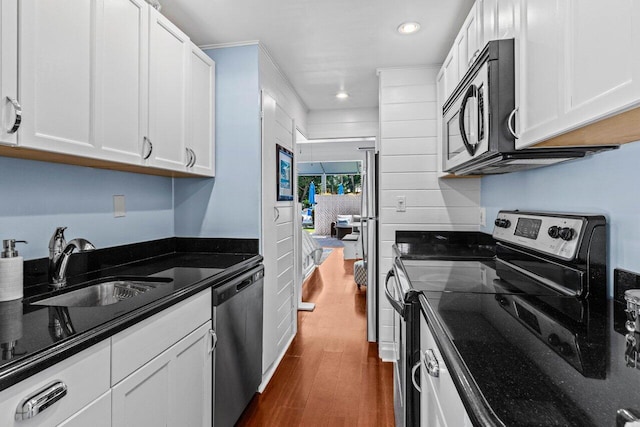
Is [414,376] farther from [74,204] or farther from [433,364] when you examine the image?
[74,204]

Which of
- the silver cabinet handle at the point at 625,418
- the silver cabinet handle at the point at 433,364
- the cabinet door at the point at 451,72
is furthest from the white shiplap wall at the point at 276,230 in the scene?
the silver cabinet handle at the point at 625,418

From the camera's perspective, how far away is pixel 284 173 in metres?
2.92

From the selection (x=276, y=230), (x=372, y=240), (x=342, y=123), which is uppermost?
(x=342, y=123)

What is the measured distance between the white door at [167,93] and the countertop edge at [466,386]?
156cm

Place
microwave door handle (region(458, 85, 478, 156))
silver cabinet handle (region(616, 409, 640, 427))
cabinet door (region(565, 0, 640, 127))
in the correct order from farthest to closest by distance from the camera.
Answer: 1. microwave door handle (region(458, 85, 478, 156))
2. cabinet door (region(565, 0, 640, 127))
3. silver cabinet handle (region(616, 409, 640, 427))

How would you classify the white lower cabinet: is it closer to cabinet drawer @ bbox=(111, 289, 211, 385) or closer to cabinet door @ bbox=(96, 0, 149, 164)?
cabinet drawer @ bbox=(111, 289, 211, 385)

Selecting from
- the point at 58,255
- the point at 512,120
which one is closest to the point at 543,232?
the point at 512,120

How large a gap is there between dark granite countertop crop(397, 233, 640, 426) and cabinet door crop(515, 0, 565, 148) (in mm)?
551

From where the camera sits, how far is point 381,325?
2.91 metres

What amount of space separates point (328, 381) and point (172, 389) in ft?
4.56

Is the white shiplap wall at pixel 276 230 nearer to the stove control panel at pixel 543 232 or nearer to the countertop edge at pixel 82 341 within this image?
the countertop edge at pixel 82 341

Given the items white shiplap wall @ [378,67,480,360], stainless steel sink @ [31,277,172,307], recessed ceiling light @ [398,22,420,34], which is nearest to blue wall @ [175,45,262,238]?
stainless steel sink @ [31,277,172,307]

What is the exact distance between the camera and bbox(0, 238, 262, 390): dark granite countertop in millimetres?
827

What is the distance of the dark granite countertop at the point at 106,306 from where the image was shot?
2.71 feet
